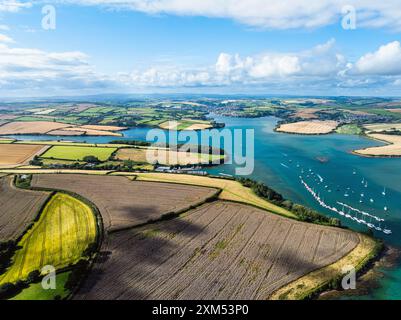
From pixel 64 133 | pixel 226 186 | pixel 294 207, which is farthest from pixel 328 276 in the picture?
pixel 64 133

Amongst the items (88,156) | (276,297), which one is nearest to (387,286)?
(276,297)

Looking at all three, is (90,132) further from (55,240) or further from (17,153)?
(55,240)

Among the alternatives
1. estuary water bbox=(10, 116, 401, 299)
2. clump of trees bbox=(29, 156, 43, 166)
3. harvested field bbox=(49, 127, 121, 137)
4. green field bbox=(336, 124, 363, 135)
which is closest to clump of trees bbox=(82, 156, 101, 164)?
clump of trees bbox=(29, 156, 43, 166)

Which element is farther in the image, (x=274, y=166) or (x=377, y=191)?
(x=274, y=166)

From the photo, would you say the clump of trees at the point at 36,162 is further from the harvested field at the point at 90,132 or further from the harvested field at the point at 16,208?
the harvested field at the point at 90,132

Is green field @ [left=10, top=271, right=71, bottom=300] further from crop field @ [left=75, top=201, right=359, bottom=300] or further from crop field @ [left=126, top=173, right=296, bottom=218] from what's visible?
crop field @ [left=126, top=173, right=296, bottom=218]

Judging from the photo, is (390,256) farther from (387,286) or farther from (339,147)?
(339,147)
